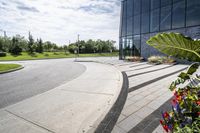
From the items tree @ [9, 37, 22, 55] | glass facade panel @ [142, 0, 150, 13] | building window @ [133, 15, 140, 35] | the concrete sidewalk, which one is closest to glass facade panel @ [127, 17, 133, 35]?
building window @ [133, 15, 140, 35]

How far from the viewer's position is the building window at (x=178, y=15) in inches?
652

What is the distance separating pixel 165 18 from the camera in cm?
1828

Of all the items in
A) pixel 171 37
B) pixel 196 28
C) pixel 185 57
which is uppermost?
pixel 196 28

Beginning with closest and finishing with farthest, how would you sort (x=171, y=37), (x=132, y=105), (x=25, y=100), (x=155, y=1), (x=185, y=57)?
(x=171, y=37) < (x=185, y=57) < (x=132, y=105) < (x=25, y=100) < (x=155, y=1)

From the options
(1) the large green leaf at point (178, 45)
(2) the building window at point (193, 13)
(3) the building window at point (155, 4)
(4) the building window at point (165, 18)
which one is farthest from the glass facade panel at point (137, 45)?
(1) the large green leaf at point (178, 45)

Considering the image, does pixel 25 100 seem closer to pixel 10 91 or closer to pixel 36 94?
pixel 36 94

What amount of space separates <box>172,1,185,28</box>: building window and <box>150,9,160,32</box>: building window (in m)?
2.22

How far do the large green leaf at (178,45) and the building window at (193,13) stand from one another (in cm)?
1608

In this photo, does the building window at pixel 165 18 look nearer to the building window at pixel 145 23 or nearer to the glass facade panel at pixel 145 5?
the building window at pixel 145 23

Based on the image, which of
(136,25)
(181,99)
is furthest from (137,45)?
(181,99)

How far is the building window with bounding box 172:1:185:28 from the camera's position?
16562 mm

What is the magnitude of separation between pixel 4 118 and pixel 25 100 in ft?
4.86

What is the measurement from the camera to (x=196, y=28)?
15.3 meters

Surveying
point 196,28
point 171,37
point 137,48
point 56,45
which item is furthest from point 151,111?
point 56,45
